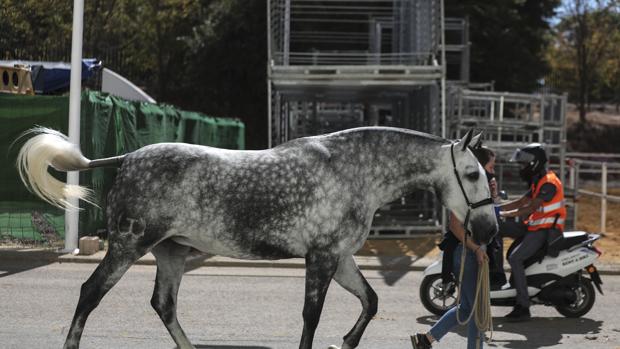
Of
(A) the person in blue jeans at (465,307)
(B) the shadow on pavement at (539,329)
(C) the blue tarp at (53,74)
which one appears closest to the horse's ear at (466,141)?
(A) the person in blue jeans at (465,307)

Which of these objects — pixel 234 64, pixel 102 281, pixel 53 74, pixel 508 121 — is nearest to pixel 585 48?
pixel 234 64

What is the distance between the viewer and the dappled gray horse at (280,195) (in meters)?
6.40

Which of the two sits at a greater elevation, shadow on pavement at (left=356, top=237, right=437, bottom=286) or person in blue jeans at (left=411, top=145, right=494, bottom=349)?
person in blue jeans at (left=411, top=145, right=494, bottom=349)

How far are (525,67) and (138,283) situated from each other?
27.3m

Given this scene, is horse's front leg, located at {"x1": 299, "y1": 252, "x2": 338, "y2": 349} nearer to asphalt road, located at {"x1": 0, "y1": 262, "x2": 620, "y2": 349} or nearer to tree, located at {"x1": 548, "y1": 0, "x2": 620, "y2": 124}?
asphalt road, located at {"x1": 0, "y1": 262, "x2": 620, "y2": 349}

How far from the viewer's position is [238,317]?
9.44 m

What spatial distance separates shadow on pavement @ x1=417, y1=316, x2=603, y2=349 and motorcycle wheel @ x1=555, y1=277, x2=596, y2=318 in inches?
2.9

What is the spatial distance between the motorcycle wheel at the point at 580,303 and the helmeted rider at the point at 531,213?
570 millimetres

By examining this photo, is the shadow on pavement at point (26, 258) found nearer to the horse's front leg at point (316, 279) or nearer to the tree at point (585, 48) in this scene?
the horse's front leg at point (316, 279)

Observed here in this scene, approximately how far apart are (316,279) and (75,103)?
8419mm

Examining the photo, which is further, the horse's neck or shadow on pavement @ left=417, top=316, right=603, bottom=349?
shadow on pavement @ left=417, top=316, right=603, bottom=349

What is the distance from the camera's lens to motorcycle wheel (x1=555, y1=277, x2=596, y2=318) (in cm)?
990

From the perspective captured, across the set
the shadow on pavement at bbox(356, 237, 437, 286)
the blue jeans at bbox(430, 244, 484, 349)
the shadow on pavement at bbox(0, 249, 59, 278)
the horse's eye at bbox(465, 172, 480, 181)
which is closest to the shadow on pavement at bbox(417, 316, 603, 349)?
the blue jeans at bbox(430, 244, 484, 349)

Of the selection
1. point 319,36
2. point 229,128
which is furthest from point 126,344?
point 319,36
